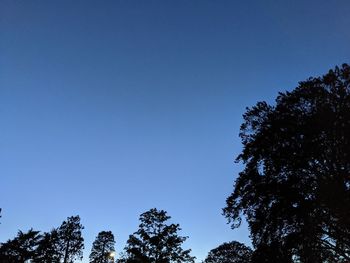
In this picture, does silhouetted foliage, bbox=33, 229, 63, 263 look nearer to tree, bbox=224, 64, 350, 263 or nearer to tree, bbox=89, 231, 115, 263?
tree, bbox=89, 231, 115, 263

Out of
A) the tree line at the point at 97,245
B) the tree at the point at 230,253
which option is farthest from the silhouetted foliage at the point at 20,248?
the tree at the point at 230,253

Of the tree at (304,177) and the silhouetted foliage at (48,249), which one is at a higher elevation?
the silhouetted foliage at (48,249)

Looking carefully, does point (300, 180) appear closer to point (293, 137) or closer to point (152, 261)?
point (293, 137)

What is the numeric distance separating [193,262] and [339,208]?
977 inches

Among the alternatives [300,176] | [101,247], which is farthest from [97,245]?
[300,176]

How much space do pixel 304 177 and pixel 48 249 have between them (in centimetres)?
4392

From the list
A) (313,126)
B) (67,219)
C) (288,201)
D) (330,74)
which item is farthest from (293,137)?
(67,219)

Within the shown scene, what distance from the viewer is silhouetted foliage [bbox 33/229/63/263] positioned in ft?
170

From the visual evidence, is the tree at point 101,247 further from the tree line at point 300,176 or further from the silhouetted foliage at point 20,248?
the tree line at point 300,176

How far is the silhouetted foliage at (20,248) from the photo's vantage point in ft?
166

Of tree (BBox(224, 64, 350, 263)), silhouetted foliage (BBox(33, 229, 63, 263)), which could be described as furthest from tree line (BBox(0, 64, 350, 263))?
silhouetted foliage (BBox(33, 229, 63, 263))

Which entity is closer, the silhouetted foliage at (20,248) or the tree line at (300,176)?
the tree line at (300,176)

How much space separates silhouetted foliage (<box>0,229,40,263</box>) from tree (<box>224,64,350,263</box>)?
39694 millimetres

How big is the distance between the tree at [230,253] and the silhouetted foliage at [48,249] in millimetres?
27614
